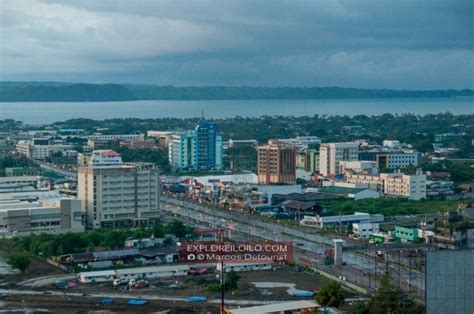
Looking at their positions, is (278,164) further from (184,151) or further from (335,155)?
(184,151)

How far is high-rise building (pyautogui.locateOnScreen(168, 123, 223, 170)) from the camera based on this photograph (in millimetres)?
19703

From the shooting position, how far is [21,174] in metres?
16.9

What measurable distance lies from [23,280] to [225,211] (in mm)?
5416

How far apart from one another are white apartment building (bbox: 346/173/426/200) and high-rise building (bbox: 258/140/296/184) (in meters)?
1.34

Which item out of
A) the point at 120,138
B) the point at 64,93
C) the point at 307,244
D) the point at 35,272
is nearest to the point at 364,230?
the point at 307,244

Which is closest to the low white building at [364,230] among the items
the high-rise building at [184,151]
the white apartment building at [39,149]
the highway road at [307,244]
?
the highway road at [307,244]

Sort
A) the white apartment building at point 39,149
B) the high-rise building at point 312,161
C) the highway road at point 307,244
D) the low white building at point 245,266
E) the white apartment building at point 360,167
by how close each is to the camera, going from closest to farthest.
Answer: the highway road at point 307,244
the low white building at point 245,266
the white apartment building at point 360,167
the high-rise building at point 312,161
the white apartment building at point 39,149

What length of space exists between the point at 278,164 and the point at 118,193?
493 cm

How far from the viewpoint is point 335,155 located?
18.0 meters

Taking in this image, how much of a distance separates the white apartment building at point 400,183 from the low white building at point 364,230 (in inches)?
→ 136

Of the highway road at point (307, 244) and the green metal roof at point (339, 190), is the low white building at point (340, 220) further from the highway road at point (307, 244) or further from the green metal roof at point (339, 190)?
the green metal roof at point (339, 190)

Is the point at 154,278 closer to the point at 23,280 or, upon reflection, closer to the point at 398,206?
the point at 23,280

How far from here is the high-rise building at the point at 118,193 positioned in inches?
480

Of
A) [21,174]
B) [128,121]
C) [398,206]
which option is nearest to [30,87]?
[128,121]
